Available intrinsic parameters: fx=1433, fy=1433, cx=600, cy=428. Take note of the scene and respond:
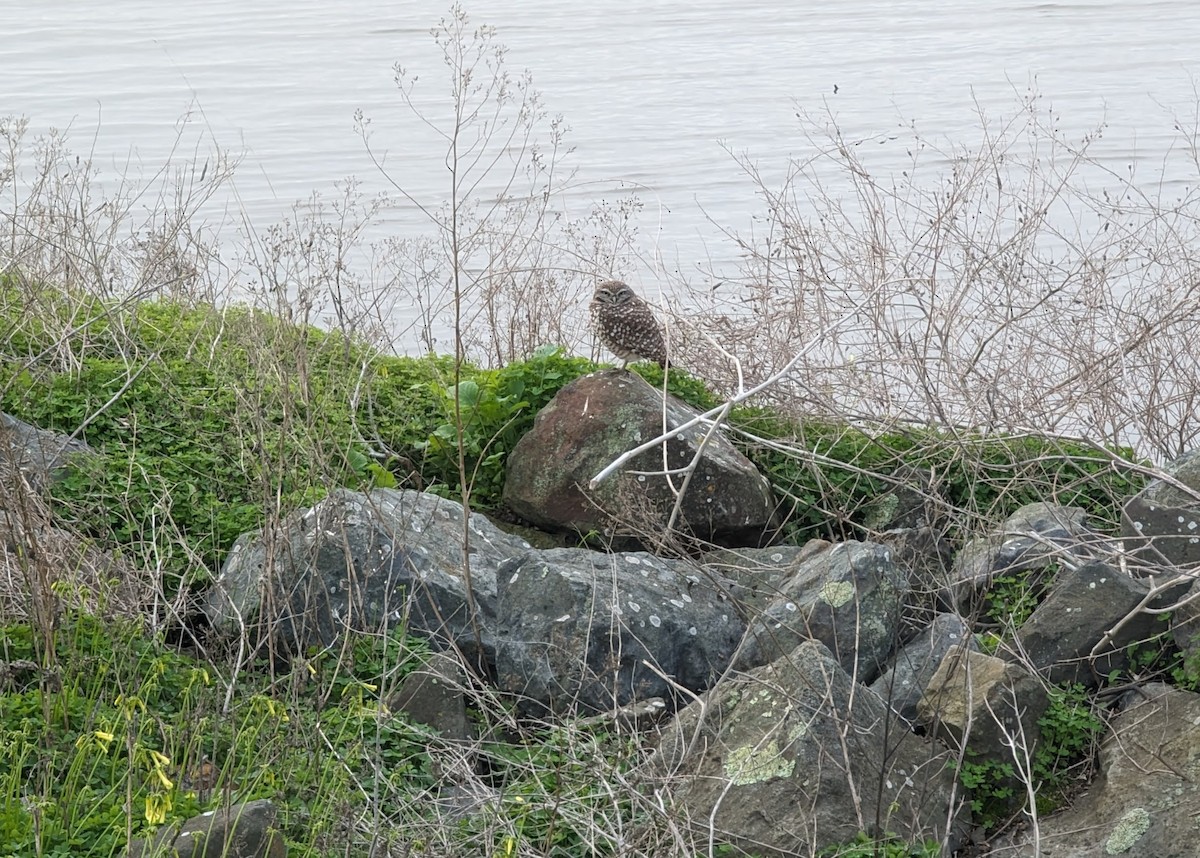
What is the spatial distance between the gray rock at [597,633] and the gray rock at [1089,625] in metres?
1.09

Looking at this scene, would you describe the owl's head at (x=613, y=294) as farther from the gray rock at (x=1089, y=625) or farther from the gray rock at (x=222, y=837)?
the gray rock at (x=222, y=837)

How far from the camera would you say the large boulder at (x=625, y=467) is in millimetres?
6246

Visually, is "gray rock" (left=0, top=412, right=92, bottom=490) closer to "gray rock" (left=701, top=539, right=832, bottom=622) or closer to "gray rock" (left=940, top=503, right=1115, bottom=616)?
"gray rock" (left=701, top=539, right=832, bottom=622)

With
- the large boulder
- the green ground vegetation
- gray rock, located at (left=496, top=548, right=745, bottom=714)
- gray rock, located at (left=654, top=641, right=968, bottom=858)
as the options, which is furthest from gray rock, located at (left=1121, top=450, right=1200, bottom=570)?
the large boulder

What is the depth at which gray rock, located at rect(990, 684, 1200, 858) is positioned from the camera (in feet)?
13.8

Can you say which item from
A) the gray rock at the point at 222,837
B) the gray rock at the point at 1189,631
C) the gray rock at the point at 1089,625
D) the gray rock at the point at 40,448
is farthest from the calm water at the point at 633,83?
the gray rock at the point at 222,837

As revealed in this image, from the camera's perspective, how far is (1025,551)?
223 inches

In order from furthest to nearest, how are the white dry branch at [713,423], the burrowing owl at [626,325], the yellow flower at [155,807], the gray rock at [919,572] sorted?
the burrowing owl at [626,325] → the gray rock at [919,572] → the white dry branch at [713,423] → the yellow flower at [155,807]

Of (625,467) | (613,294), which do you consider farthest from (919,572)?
(613,294)

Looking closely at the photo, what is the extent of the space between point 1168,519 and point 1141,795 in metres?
1.27

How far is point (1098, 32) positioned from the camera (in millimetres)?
20438

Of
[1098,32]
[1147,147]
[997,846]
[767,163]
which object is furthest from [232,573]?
[1098,32]

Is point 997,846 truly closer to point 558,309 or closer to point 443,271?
point 558,309

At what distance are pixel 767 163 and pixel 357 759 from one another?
35.2ft
